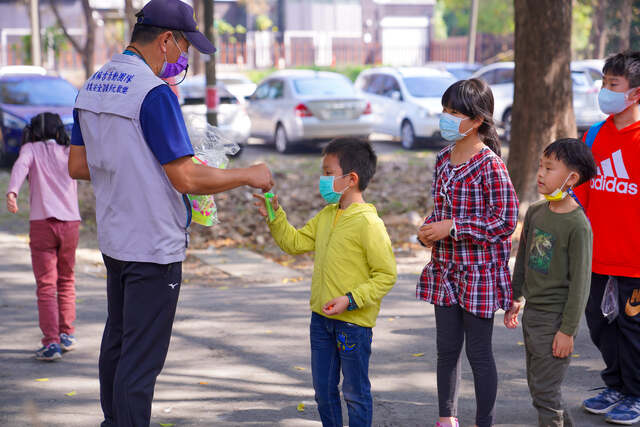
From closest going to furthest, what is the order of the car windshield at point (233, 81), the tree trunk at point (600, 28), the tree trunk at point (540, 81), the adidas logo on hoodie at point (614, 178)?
the adidas logo on hoodie at point (614, 178)
the tree trunk at point (540, 81)
the car windshield at point (233, 81)
the tree trunk at point (600, 28)

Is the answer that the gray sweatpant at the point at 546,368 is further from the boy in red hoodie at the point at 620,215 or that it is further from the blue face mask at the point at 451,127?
the blue face mask at the point at 451,127

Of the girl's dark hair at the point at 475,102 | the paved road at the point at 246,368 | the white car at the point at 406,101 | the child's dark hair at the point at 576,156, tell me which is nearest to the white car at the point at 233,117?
the white car at the point at 406,101

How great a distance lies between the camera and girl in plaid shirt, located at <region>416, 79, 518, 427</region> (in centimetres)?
382

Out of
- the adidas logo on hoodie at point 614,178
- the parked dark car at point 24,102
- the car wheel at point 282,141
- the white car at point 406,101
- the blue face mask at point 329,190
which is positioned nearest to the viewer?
the blue face mask at point 329,190

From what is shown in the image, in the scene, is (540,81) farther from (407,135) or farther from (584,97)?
(584,97)

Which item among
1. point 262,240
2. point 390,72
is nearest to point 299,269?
point 262,240

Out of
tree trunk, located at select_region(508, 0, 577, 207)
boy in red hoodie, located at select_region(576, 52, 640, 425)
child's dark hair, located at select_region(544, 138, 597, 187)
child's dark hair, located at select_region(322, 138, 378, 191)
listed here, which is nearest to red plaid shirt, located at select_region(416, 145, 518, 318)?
child's dark hair, located at select_region(544, 138, 597, 187)

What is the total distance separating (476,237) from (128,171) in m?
1.61

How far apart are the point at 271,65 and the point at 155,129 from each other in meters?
42.9

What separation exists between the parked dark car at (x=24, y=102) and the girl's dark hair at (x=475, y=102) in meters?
10.6

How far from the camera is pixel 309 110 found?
17.4 metres

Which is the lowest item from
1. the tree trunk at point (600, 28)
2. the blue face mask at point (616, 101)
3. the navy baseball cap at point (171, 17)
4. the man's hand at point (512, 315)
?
the man's hand at point (512, 315)

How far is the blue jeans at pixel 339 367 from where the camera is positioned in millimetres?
3721

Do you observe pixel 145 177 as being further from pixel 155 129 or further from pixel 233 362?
pixel 233 362
